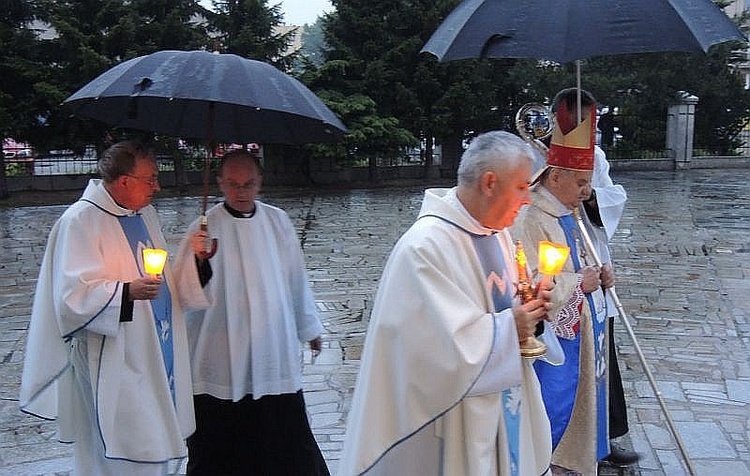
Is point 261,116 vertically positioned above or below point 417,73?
below

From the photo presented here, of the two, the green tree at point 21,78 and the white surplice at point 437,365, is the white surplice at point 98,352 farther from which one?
the green tree at point 21,78

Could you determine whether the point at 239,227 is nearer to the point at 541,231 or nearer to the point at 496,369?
the point at 541,231

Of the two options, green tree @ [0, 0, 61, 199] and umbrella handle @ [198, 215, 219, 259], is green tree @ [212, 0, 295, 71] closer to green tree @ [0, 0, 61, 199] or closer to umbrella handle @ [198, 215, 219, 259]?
green tree @ [0, 0, 61, 199]

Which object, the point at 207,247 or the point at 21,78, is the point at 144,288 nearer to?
the point at 207,247

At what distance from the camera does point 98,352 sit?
10.8 feet

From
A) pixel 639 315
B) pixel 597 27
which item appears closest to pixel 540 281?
pixel 597 27

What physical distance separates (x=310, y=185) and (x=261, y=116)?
18.2 meters

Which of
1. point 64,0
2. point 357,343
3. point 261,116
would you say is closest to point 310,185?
point 64,0

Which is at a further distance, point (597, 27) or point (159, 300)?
point (159, 300)

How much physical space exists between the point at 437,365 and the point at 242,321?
157 cm

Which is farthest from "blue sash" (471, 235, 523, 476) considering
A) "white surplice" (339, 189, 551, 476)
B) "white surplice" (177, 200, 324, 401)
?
"white surplice" (177, 200, 324, 401)

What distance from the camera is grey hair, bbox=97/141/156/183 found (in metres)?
3.33

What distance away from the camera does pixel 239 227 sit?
12.6ft

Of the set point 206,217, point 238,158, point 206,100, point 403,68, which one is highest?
point 403,68
